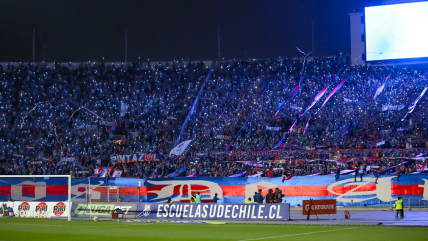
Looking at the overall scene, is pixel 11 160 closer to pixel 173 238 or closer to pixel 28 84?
pixel 28 84

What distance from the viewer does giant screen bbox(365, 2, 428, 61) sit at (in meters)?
44.2

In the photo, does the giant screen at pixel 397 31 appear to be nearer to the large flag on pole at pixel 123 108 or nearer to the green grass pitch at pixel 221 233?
the large flag on pole at pixel 123 108

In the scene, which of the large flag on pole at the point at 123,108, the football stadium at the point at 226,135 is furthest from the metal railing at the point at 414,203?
the large flag on pole at the point at 123,108

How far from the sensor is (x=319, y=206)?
2694cm

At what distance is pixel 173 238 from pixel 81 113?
3304cm

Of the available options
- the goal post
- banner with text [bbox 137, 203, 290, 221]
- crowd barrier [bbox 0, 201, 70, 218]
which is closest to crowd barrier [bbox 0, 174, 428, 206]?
the goal post

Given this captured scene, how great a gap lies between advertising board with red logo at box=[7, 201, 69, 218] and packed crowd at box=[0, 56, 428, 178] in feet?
35.3

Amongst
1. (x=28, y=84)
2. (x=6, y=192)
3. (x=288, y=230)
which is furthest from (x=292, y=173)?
(x=28, y=84)

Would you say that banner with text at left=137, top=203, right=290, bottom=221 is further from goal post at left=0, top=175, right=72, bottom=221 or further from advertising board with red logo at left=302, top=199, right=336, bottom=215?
goal post at left=0, top=175, right=72, bottom=221

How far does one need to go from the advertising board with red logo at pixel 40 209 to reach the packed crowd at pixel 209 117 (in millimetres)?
10775

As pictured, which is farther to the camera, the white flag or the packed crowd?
the white flag

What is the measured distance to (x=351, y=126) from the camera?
133 feet

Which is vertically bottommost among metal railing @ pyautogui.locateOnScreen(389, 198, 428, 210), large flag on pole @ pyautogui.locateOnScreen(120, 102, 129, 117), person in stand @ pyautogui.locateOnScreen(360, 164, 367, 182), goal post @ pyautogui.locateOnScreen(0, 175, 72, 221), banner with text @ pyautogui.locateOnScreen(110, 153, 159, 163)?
metal railing @ pyautogui.locateOnScreen(389, 198, 428, 210)

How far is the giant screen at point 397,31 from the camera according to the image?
4425 cm
